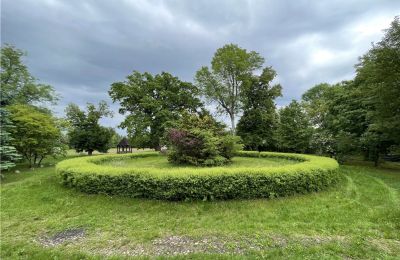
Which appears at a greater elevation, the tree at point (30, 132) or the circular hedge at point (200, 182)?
the tree at point (30, 132)

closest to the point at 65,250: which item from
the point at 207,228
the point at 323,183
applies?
the point at 207,228

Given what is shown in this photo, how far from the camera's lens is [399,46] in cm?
1112

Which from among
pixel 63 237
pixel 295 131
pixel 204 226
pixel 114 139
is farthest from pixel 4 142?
pixel 114 139

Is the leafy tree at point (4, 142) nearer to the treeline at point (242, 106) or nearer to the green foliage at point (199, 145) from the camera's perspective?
the green foliage at point (199, 145)

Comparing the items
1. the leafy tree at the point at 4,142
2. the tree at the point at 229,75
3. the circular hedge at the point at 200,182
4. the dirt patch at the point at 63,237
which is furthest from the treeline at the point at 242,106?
the dirt patch at the point at 63,237

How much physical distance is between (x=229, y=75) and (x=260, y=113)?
523cm

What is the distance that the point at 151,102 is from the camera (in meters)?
23.9

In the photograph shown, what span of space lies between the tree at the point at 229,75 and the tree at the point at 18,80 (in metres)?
15.4

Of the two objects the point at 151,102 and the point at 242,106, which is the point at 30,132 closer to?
the point at 151,102

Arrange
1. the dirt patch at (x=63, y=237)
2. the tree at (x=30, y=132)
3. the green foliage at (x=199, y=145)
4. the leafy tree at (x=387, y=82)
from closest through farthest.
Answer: the dirt patch at (x=63, y=237), the green foliage at (x=199, y=145), the leafy tree at (x=387, y=82), the tree at (x=30, y=132)

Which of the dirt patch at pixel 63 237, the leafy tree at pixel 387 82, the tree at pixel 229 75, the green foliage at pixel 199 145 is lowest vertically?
the dirt patch at pixel 63 237

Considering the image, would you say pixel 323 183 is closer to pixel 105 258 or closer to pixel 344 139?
pixel 105 258

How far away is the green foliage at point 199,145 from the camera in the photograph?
34.7 ft

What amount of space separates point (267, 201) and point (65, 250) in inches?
183
